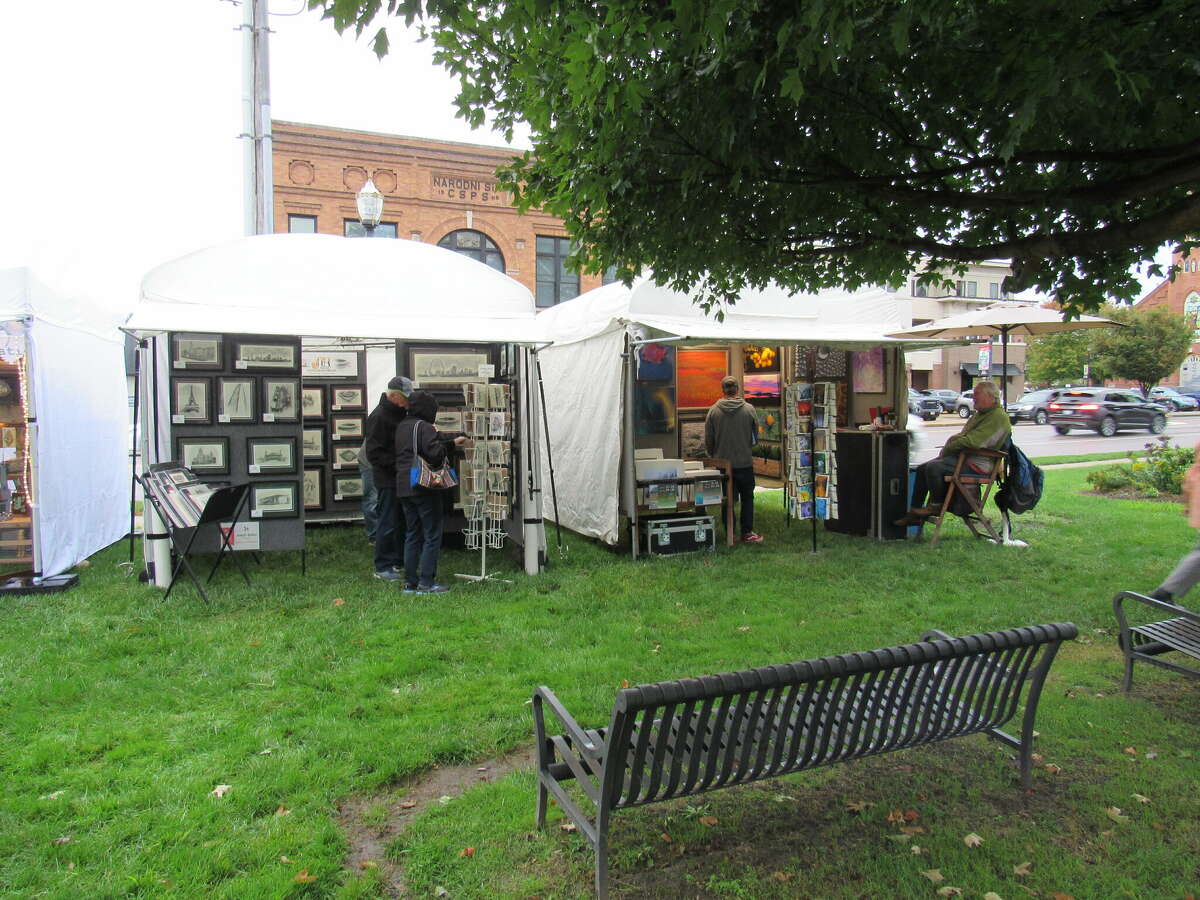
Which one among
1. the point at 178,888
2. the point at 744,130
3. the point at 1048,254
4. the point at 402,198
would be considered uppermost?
the point at 402,198

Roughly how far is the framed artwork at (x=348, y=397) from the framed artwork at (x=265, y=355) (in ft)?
5.44

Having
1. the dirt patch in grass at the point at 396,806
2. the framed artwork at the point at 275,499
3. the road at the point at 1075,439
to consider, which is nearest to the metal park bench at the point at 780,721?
the dirt patch in grass at the point at 396,806

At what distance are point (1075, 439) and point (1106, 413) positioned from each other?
215 centimetres

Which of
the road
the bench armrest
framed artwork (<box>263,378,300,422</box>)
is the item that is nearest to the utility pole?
framed artwork (<box>263,378,300,422</box>)

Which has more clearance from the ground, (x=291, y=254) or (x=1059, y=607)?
(x=291, y=254)

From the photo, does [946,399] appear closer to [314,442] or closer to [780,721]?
[314,442]

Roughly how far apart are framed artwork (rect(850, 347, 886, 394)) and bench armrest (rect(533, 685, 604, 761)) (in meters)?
8.00

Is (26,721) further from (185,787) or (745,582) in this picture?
(745,582)

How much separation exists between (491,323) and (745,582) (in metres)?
3.43

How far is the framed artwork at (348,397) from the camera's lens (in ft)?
31.7

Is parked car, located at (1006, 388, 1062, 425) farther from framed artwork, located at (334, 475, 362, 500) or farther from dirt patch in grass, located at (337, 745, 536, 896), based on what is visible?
dirt patch in grass, located at (337, 745, 536, 896)

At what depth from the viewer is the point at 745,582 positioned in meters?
7.16

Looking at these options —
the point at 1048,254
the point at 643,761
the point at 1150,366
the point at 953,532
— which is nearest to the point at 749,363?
the point at 953,532

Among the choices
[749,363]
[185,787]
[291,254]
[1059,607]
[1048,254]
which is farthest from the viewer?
[749,363]
